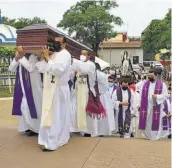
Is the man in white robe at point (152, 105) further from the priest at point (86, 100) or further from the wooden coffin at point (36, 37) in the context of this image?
the wooden coffin at point (36, 37)

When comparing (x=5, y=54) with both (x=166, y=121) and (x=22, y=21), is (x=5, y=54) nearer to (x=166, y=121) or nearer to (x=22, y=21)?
(x=166, y=121)

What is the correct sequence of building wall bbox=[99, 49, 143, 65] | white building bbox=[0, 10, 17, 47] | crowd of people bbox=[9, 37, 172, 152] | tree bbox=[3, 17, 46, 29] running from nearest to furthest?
crowd of people bbox=[9, 37, 172, 152]
white building bbox=[0, 10, 17, 47]
tree bbox=[3, 17, 46, 29]
building wall bbox=[99, 49, 143, 65]

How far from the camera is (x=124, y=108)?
8406mm

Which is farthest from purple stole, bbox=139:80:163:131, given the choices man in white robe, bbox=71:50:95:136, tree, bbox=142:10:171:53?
tree, bbox=142:10:171:53

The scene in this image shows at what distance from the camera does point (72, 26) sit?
130 feet

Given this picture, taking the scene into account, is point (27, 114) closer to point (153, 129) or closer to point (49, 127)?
point (49, 127)

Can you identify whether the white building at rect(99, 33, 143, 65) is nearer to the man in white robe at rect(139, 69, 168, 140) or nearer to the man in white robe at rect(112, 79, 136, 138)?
the man in white robe at rect(112, 79, 136, 138)

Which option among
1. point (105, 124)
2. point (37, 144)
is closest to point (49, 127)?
point (37, 144)

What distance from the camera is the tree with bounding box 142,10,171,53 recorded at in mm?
36812

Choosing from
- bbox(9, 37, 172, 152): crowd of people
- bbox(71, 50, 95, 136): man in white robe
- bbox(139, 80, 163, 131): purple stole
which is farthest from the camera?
bbox(139, 80, 163, 131): purple stole

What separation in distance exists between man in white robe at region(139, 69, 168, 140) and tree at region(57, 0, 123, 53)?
98.4 ft

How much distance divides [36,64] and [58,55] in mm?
610

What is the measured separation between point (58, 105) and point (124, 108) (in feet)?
9.36

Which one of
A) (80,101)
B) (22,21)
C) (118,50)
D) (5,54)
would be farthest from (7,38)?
(118,50)
